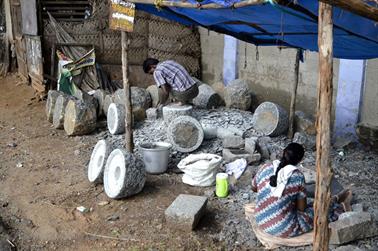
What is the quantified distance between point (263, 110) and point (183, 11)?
2703 millimetres

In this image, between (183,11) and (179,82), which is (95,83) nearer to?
(179,82)

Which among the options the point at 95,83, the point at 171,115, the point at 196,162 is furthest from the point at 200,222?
the point at 95,83

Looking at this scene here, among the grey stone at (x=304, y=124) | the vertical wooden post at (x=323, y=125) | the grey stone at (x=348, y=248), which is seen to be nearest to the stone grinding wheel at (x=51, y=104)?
the grey stone at (x=304, y=124)

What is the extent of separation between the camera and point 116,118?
23.5ft

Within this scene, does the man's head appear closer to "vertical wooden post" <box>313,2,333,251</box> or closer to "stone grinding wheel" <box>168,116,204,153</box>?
"stone grinding wheel" <box>168,116,204,153</box>

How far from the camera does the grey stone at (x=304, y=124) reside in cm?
667

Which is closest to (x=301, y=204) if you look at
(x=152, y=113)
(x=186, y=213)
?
(x=186, y=213)

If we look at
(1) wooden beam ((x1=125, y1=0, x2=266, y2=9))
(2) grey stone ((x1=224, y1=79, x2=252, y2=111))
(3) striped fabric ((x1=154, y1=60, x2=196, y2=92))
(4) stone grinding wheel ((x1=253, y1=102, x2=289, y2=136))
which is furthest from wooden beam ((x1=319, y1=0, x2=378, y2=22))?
(2) grey stone ((x1=224, y1=79, x2=252, y2=111))

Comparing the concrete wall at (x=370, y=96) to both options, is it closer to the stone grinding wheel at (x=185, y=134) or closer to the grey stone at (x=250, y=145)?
the grey stone at (x=250, y=145)

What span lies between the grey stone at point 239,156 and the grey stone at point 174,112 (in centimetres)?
113

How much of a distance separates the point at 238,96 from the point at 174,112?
64.2 inches

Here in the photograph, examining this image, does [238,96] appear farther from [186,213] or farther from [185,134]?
[186,213]

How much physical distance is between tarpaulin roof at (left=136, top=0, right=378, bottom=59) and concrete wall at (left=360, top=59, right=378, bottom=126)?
57.7 inches

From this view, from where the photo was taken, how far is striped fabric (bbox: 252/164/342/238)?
3766 millimetres
